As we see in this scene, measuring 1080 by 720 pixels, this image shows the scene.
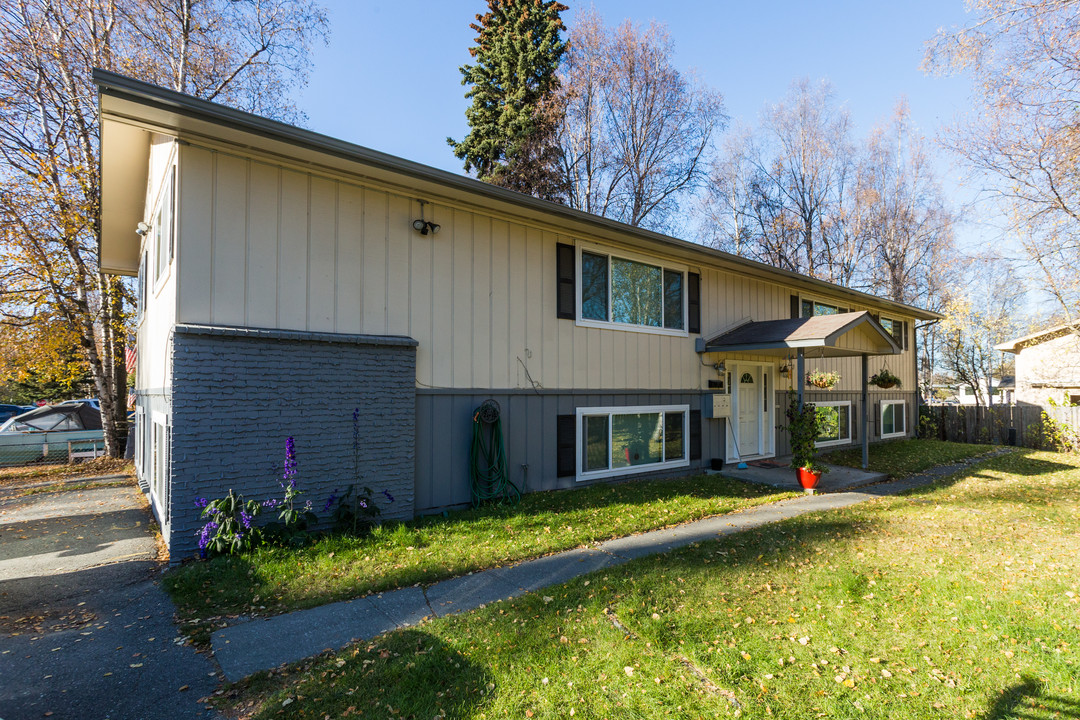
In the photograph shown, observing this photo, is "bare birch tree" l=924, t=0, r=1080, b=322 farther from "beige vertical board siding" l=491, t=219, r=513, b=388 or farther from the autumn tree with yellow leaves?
the autumn tree with yellow leaves

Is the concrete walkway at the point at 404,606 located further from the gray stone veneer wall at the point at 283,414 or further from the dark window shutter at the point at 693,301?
the dark window shutter at the point at 693,301

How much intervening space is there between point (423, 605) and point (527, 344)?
4.06 meters

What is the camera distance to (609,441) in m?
8.29

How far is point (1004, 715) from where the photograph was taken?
2.58 m

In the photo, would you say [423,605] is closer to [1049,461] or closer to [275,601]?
[275,601]

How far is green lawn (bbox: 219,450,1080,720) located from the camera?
267 cm

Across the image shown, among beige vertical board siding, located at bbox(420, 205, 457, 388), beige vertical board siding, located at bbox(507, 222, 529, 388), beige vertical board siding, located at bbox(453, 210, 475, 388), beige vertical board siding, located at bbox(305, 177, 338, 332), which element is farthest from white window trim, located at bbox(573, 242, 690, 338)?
beige vertical board siding, located at bbox(305, 177, 338, 332)

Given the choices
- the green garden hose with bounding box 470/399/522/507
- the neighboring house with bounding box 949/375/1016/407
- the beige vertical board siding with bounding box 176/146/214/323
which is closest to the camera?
the beige vertical board siding with bounding box 176/146/214/323

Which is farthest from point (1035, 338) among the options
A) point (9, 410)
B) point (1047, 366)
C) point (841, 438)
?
point (9, 410)

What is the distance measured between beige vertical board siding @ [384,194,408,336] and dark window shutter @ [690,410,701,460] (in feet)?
18.9

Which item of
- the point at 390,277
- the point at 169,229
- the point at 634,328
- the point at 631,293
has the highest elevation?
the point at 169,229

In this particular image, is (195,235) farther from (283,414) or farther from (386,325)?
(386,325)

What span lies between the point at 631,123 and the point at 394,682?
1770 centimetres

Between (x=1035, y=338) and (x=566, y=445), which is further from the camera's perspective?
(x=1035, y=338)
